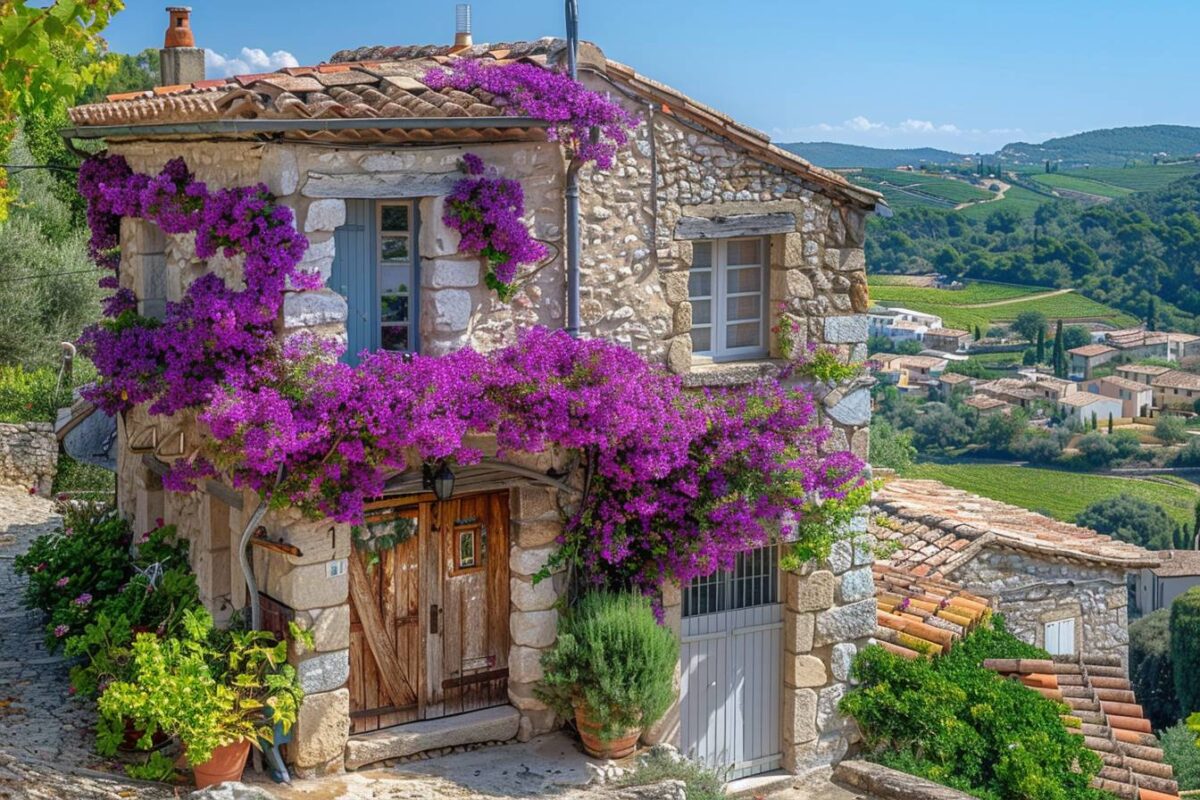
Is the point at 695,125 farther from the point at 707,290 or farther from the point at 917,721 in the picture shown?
the point at 917,721

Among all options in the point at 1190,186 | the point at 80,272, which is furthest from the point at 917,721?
the point at 1190,186

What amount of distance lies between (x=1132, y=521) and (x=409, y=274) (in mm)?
54480

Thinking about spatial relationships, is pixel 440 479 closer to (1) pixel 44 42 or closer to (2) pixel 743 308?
(2) pixel 743 308

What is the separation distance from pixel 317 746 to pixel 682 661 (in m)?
3.01

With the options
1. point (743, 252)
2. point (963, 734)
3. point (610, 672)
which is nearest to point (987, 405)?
point (963, 734)

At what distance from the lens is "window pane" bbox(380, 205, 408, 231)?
29.9 ft

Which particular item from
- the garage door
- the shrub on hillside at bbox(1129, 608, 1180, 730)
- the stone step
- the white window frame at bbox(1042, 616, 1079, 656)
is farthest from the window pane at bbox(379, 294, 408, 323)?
the shrub on hillside at bbox(1129, 608, 1180, 730)

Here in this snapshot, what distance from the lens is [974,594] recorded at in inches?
585

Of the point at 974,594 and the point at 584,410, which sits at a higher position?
the point at 584,410

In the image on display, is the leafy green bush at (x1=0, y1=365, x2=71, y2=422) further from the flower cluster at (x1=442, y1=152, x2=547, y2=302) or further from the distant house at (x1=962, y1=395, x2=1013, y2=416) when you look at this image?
the distant house at (x1=962, y1=395, x2=1013, y2=416)

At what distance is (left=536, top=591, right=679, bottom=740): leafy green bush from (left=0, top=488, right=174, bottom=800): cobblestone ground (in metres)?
2.70

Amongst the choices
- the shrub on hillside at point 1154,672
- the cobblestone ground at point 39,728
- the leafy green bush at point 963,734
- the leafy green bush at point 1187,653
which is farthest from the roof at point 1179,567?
the cobblestone ground at point 39,728

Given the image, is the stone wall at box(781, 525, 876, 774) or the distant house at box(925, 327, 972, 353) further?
the distant house at box(925, 327, 972, 353)

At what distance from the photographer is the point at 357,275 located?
904cm
